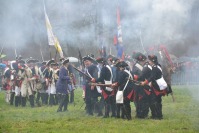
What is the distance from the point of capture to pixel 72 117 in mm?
14602

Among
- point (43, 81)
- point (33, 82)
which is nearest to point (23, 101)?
point (33, 82)

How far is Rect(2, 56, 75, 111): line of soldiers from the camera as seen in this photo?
19.9 m

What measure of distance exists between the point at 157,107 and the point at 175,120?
863 millimetres

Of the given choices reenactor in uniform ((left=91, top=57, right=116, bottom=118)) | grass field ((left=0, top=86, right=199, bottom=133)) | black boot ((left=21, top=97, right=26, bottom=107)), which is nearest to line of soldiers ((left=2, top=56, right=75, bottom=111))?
black boot ((left=21, top=97, right=26, bottom=107))

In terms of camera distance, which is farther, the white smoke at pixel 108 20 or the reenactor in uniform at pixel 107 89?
the reenactor in uniform at pixel 107 89

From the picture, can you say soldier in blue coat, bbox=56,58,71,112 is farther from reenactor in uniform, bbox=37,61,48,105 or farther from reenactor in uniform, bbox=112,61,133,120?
reenactor in uniform, bbox=37,61,48,105

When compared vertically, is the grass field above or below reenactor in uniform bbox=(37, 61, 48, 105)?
below

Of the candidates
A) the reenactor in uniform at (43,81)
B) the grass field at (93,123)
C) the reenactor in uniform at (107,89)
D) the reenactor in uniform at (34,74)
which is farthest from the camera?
the reenactor in uniform at (43,81)

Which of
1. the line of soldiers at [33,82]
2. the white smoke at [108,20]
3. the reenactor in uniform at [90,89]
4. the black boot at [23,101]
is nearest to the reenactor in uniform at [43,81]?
the line of soldiers at [33,82]

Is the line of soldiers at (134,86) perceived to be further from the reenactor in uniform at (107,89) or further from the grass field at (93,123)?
the grass field at (93,123)

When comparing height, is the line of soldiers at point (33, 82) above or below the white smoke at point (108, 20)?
below

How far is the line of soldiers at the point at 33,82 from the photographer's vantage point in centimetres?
1989

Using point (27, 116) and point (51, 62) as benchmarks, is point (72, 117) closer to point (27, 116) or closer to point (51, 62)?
point (27, 116)

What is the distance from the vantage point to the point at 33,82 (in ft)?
66.2
